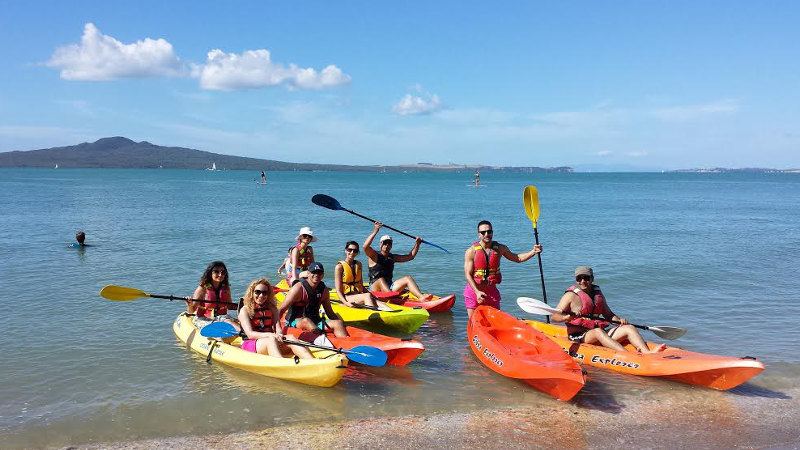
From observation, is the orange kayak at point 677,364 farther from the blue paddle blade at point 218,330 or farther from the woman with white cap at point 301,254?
the woman with white cap at point 301,254

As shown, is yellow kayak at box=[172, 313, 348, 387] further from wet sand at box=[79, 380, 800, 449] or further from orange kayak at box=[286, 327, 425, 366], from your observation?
wet sand at box=[79, 380, 800, 449]

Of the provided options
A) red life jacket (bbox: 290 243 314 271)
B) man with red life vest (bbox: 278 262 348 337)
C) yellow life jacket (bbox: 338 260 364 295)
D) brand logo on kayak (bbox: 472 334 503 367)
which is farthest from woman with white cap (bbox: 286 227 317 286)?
brand logo on kayak (bbox: 472 334 503 367)

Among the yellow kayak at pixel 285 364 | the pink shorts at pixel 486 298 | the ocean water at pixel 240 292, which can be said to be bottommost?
the ocean water at pixel 240 292

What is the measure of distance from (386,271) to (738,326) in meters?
6.11

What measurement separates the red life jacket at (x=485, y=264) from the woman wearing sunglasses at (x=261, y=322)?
312 centimetres

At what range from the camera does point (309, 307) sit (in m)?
7.88

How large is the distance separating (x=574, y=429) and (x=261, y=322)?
12.9ft

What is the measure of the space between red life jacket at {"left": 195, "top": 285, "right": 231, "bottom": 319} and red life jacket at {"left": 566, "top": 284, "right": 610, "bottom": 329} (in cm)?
491

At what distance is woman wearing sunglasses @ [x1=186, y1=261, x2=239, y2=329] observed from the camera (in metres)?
8.76

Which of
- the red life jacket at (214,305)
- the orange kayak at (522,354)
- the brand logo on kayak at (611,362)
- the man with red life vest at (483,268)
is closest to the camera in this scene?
the orange kayak at (522,354)

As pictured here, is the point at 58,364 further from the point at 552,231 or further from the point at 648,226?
the point at 648,226

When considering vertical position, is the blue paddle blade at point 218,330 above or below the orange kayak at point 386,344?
above

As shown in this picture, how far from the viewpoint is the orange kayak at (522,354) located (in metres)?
6.61

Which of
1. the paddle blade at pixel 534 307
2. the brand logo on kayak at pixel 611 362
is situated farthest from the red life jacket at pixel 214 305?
the brand logo on kayak at pixel 611 362
